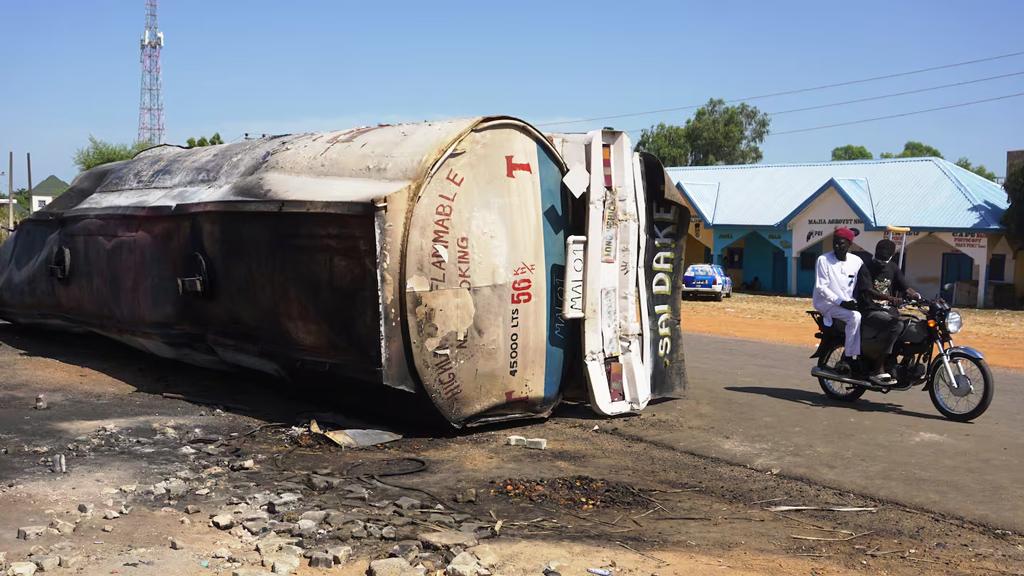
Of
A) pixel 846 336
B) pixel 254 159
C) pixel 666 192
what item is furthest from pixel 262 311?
pixel 846 336

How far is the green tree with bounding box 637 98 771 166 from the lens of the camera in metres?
75.5

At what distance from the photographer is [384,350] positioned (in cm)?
723

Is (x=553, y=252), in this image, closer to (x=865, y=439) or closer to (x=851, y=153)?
(x=865, y=439)

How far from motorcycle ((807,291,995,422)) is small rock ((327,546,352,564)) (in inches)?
238

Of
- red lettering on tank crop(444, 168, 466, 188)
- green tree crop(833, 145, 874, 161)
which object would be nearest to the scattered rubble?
red lettering on tank crop(444, 168, 466, 188)

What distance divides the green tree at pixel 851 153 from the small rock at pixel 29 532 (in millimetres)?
102867

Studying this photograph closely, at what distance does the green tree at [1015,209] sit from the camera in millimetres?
30031

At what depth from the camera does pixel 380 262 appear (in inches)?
281

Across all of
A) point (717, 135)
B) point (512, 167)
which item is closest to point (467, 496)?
point (512, 167)

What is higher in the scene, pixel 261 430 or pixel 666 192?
pixel 666 192

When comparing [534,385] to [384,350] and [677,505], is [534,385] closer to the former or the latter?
[384,350]

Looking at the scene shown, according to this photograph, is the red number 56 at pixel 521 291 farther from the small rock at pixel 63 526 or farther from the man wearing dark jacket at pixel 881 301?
the small rock at pixel 63 526

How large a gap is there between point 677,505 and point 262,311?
14.1ft

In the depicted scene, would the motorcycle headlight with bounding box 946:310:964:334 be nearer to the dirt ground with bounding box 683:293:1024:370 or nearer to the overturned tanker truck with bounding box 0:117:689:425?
the overturned tanker truck with bounding box 0:117:689:425
